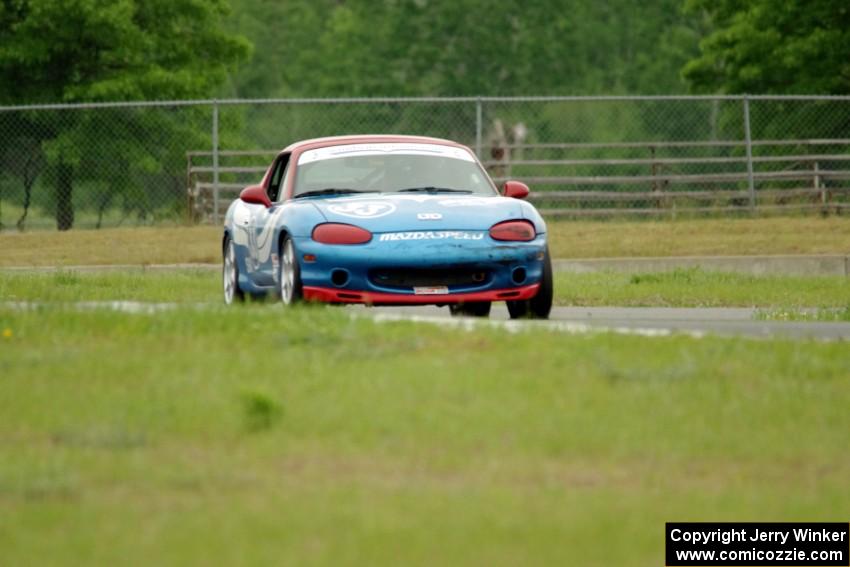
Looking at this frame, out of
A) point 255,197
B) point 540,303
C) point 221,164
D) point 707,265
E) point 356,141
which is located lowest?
point 540,303

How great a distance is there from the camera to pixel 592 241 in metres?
24.8

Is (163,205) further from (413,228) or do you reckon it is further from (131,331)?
(131,331)

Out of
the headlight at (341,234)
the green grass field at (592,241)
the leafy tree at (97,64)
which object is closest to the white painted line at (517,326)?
the headlight at (341,234)

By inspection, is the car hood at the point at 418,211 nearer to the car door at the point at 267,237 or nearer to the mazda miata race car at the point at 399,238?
the mazda miata race car at the point at 399,238

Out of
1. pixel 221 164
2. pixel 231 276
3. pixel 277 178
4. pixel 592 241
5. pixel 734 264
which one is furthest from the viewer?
pixel 221 164

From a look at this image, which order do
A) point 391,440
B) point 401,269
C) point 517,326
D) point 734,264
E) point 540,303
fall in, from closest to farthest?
point 391,440 < point 517,326 < point 401,269 < point 540,303 < point 734,264

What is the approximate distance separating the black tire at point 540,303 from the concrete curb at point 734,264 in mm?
9336

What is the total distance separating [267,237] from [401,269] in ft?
4.95

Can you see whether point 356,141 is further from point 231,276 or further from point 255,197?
point 231,276

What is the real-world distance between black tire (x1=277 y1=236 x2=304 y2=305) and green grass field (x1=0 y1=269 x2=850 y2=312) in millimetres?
1606

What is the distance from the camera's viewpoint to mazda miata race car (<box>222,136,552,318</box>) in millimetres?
11883

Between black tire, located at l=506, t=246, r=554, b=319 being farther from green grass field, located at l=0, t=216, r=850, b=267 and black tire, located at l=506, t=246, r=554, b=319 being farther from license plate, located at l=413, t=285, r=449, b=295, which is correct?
green grass field, located at l=0, t=216, r=850, b=267

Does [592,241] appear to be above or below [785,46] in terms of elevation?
below
